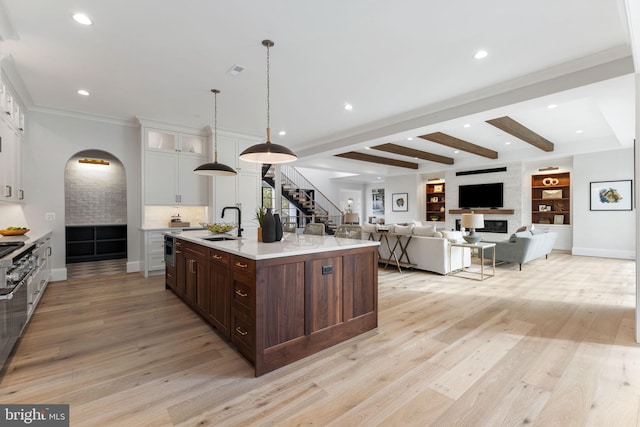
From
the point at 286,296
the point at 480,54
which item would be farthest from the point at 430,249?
the point at 286,296

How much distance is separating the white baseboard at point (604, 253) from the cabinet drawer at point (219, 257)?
9039 mm

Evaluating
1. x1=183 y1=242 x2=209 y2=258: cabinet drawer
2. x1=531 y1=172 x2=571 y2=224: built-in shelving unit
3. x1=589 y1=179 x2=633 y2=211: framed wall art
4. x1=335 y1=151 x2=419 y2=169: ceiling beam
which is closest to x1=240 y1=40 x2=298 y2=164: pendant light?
x1=183 y1=242 x2=209 y2=258: cabinet drawer

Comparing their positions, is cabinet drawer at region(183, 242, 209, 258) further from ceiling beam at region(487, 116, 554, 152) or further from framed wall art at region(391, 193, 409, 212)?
framed wall art at region(391, 193, 409, 212)

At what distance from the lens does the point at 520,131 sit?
605cm

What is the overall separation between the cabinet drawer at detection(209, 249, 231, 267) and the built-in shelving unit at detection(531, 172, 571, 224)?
9.66 metres

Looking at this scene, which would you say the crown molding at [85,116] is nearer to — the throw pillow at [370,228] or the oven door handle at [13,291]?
the oven door handle at [13,291]

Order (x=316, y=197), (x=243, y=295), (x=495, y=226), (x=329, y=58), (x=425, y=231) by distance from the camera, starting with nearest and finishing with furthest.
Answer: (x=243, y=295), (x=329, y=58), (x=425, y=231), (x=495, y=226), (x=316, y=197)

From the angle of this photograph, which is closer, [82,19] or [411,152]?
[82,19]

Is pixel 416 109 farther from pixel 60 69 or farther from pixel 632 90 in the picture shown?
pixel 60 69

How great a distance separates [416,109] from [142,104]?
4.32 metres

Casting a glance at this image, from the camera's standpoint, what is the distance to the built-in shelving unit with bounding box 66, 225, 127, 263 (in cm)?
672

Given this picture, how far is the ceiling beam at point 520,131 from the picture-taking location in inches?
213

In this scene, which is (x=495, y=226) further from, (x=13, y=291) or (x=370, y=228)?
(x=13, y=291)

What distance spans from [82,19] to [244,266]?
2597 mm
